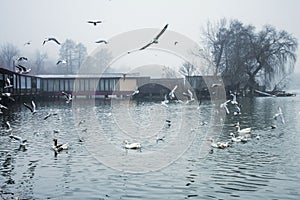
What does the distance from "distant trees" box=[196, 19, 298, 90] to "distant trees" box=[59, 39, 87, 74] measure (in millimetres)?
56385

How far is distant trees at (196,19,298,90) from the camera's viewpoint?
73.6m

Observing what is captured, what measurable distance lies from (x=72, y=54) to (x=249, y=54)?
Result: 65.1 meters

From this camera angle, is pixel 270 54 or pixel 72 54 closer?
pixel 270 54

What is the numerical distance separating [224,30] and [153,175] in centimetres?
6643

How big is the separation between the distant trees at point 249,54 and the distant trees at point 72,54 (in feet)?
185

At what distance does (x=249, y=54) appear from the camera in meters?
73.6

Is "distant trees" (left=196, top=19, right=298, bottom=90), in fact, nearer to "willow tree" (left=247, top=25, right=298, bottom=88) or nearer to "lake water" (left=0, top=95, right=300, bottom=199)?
"willow tree" (left=247, top=25, right=298, bottom=88)

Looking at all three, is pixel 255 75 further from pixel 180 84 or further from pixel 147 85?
pixel 147 85

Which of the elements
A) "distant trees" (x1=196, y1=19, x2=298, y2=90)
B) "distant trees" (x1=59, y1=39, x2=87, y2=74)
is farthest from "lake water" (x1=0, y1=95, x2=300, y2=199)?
"distant trees" (x1=59, y1=39, x2=87, y2=74)

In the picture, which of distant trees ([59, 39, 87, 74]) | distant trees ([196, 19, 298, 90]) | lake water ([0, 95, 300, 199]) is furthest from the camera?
distant trees ([59, 39, 87, 74])

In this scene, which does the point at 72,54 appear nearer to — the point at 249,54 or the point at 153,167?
the point at 249,54

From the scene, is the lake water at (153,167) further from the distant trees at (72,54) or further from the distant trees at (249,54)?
the distant trees at (72,54)

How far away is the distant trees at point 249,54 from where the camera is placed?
73.6 m

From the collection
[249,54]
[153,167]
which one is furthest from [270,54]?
[153,167]
